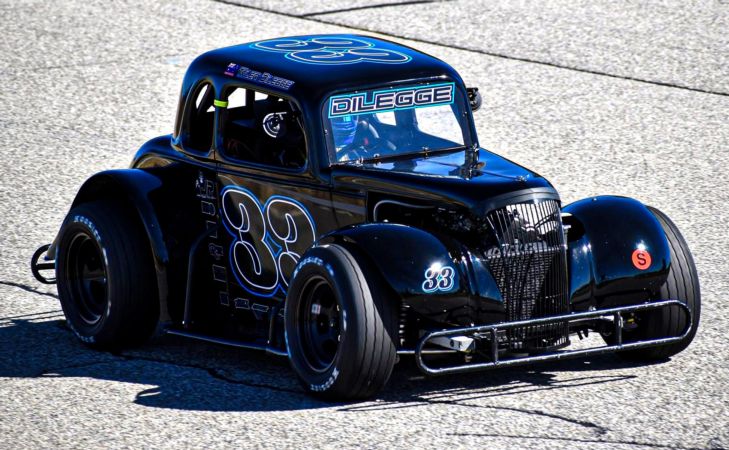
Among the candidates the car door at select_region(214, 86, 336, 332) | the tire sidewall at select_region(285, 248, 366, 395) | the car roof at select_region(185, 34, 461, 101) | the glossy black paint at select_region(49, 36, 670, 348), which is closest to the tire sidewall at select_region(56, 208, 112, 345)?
the glossy black paint at select_region(49, 36, 670, 348)

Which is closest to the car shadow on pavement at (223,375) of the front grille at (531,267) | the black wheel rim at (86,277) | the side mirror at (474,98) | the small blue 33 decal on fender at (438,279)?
the black wheel rim at (86,277)

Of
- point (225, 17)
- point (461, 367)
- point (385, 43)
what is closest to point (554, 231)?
point (461, 367)

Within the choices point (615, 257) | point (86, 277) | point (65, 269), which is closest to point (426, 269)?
point (615, 257)

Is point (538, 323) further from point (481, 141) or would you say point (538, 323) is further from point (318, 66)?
point (481, 141)

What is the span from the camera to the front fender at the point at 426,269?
6602 mm

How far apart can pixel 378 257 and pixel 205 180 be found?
1703 mm

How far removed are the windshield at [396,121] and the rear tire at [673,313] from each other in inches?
57.2

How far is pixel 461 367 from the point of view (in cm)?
659

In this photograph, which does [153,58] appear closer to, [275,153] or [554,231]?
[275,153]

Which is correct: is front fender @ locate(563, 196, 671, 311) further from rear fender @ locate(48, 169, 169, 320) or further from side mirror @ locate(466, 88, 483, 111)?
rear fender @ locate(48, 169, 169, 320)

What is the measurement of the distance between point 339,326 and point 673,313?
1.88 metres

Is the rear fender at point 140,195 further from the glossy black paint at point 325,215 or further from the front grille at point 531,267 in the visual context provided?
the front grille at point 531,267

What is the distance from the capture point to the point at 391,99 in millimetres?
7715

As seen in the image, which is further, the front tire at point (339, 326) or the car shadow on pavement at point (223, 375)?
the car shadow on pavement at point (223, 375)
